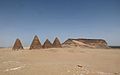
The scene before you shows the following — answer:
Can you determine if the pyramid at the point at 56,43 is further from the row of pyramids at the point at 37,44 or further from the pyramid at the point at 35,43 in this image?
the pyramid at the point at 35,43

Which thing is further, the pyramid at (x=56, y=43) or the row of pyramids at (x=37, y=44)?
the pyramid at (x=56, y=43)

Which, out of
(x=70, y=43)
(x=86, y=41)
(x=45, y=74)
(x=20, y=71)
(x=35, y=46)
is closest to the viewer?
(x=45, y=74)

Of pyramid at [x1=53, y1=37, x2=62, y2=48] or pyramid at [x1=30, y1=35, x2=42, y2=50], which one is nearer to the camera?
pyramid at [x1=30, y1=35, x2=42, y2=50]

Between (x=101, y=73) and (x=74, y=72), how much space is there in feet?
5.00

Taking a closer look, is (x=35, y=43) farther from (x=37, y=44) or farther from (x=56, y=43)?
(x=56, y=43)

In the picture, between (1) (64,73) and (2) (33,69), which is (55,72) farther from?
(2) (33,69)

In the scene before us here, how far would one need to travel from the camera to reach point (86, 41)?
63.7 metres

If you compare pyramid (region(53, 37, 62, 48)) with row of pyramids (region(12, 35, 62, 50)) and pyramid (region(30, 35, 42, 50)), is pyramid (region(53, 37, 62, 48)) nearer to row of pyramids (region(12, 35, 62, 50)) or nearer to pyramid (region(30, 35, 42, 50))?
row of pyramids (region(12, 35, 62, 50))

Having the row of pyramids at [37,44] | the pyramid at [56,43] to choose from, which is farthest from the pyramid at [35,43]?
the pyramid at [56,43]

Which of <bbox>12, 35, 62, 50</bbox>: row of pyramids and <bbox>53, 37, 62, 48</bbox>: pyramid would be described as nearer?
<bbox>12, 35, 62, 50</bbox>: row of pyramids

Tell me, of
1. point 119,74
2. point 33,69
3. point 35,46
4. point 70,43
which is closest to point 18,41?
point 35,46

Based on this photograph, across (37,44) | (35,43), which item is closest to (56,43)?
(37,44)

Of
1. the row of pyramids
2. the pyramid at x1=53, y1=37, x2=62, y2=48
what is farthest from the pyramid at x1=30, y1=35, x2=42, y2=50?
the pyramid at x1=53, y1=37, x2=62, y2=48

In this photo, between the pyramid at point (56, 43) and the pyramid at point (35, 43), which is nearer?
the pyramid at point (35, 43)
